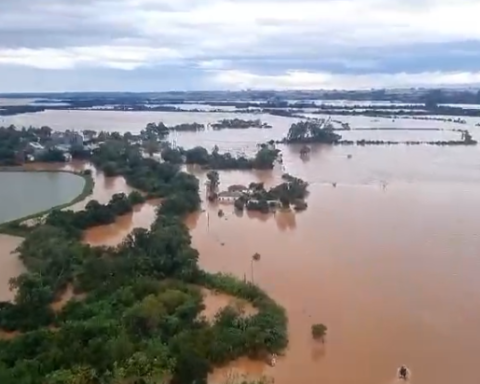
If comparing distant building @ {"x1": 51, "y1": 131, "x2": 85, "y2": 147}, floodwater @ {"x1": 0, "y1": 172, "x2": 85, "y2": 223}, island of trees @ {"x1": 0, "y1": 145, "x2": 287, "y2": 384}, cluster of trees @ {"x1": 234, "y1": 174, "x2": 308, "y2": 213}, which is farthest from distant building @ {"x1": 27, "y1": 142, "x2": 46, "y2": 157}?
island of trees @ {"x1": 0, "y1": 145, "x2": 287, "y2": 384}

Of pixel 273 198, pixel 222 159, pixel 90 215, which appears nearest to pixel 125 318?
pixel 90 215

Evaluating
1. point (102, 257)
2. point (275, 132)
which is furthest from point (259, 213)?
point (275, 132)

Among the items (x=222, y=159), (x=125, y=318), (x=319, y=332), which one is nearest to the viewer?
(x=125, y=318)

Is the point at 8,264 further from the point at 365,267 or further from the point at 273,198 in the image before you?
the point at 273,198

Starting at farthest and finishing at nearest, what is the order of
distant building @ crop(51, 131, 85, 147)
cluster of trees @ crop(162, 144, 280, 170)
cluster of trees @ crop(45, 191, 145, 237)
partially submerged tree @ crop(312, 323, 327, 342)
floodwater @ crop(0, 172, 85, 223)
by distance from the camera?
distant building @ crop(51, 131, 85, 147)
cluster of trees @ crop(162, 144, 280, 170)
floodwater @ crop(0, 172, 85, 223)
cluster of trees @ crop(45, 191, 145, 237)
partially submerged tree @ crop(312, 323, 327, 342)

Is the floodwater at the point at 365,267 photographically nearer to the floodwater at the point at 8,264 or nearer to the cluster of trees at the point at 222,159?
the floodwater at the point at 8,264

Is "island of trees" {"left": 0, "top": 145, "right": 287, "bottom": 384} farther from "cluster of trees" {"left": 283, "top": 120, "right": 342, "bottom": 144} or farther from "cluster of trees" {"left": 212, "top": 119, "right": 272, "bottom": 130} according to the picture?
"cluster of trees" {"left": 212, "top": 119, "right": 272, "bottom": 130}

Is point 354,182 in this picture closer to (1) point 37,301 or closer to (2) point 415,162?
(2) point 415,162
